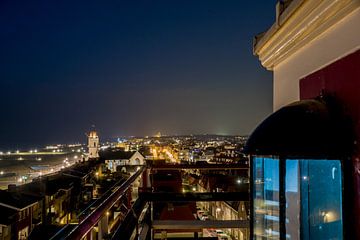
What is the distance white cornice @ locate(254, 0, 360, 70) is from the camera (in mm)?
1714

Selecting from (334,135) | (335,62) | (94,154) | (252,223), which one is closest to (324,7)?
(335,62)

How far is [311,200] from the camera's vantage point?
1.98m

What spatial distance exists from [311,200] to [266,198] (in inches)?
11.6

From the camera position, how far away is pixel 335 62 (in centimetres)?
190

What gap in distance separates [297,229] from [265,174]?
37 cm

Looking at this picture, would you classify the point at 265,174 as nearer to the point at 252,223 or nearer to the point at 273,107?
the point at 252,223

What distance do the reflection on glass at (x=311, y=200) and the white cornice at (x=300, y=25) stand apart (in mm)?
794

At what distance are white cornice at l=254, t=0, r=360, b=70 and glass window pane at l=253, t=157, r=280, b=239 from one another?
0.83m

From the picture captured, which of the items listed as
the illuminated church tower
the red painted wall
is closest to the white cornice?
the red painted wall

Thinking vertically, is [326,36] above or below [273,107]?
above

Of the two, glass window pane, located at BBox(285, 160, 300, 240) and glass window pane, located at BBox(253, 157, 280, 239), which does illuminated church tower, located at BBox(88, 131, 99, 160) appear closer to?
glass window pane, located at BBox(253, 157, 280, 239)

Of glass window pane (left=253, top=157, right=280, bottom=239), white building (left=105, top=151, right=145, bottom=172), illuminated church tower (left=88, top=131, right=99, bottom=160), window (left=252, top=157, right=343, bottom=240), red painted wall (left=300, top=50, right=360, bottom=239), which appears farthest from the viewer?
illuminated church tower (left=88, top=131, right=99, bottom=160)

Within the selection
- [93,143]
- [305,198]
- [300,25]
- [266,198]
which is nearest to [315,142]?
[305,198]

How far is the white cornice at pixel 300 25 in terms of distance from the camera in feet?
5.62
